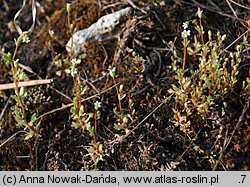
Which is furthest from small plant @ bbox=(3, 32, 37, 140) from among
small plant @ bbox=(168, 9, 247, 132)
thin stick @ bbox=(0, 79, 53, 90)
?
small plant @ bbox=(168, 9, 247, 132)

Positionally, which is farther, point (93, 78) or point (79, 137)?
point (93, 78)

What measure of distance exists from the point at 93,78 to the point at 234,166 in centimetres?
108

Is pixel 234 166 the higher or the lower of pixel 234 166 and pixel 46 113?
the lower

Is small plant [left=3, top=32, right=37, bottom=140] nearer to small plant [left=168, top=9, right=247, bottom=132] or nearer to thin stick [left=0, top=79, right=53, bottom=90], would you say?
thin stick [left=0, top=79, right=53, bottom=90]

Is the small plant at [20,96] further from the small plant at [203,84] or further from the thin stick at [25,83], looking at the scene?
the small plant at [203,84]

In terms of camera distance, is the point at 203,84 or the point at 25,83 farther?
the point at 25,83

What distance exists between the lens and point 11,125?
261 centimetres

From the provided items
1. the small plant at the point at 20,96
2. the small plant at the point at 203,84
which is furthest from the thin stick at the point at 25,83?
the small plant at the point at 203,84

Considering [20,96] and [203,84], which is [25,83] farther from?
[203,84]

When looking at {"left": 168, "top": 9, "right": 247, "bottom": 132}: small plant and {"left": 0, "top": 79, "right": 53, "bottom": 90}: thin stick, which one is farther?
{"left": 0, "top": 79, "right": 53, "bottom": 90}: thin stick

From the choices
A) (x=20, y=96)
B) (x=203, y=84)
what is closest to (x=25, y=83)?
(x=20, y=96)

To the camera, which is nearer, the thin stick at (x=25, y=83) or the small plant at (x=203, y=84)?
the small plant at (x=203, y=84)
